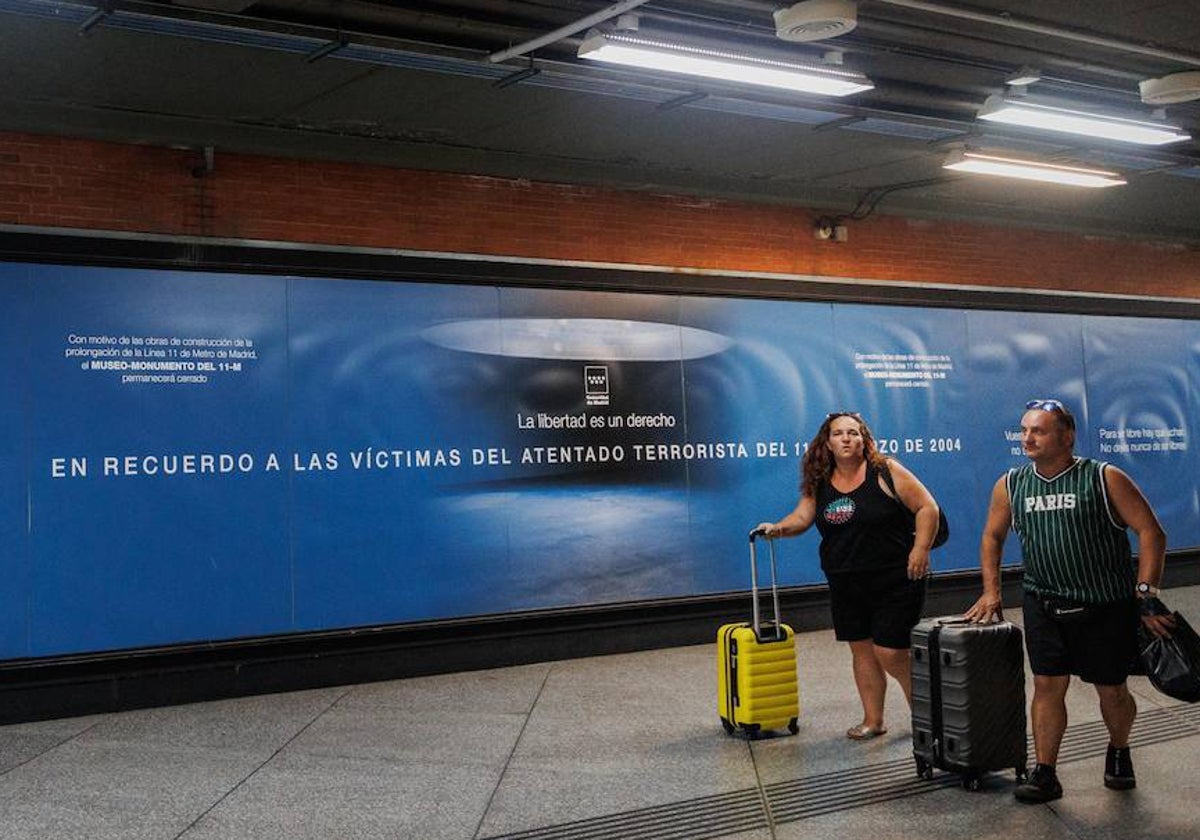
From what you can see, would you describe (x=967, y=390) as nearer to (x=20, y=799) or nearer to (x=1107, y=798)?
(x=1107, y=798)

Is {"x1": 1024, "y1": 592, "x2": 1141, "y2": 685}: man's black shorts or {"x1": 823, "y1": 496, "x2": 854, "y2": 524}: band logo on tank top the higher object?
{"x1": 823, "y1": 496, "x2": 854, "y2": 524}: band logo on tank top

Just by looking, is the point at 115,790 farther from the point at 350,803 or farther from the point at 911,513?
the point at 911,513

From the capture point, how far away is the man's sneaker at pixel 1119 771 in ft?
18.3

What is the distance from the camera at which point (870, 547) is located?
6.55 meters

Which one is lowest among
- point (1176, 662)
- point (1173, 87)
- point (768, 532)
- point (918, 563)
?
point (1176, 662)

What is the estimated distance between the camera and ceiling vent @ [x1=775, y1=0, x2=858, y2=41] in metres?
6.40

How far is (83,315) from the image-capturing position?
322 inches

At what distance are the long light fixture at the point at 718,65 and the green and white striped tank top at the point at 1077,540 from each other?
2.94 m

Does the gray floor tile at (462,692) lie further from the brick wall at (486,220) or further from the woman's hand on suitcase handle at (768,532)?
the brick wall at (486,220)

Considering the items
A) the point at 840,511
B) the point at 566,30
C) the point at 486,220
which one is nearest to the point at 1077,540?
the point at 840,511

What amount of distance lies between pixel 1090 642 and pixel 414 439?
517cm

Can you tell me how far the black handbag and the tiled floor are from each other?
48 centimetres

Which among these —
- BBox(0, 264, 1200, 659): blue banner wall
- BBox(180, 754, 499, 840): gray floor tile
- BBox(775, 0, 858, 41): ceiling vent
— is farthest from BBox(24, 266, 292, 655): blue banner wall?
BBox(775, 0, 858, 41): ceiling vent

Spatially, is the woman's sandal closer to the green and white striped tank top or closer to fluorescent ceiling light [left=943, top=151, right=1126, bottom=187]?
the green and white striped tank top
